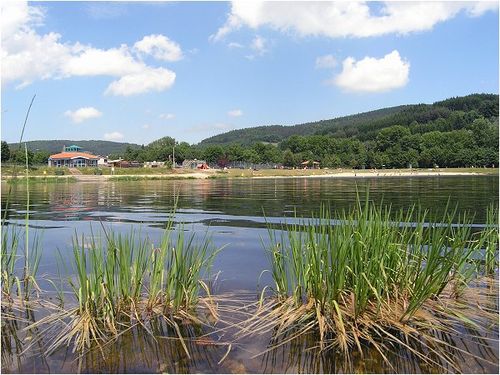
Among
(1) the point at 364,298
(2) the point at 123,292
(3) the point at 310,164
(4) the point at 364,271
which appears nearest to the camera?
(1) the point at 364,298

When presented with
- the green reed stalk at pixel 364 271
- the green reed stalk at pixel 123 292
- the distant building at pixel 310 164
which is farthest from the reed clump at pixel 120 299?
the distant building at pixel 310 164

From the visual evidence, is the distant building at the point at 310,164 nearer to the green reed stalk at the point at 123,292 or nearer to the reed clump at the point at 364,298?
the reed clump at the point at 364,298

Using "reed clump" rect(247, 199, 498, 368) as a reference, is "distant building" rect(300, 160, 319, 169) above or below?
above

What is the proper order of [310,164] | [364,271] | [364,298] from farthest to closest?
1. [310,164]
2. [364,271]
3. [364,298]

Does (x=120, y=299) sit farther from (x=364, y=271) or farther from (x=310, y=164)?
(x=310, y=164)

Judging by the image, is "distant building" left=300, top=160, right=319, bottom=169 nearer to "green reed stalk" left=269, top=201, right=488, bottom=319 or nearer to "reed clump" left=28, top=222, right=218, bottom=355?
"green reed stalk" left=269, top=201, right=488, bottom=319

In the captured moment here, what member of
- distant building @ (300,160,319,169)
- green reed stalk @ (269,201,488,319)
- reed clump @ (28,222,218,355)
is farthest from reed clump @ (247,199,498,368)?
distant building @ (300,160,319,169)

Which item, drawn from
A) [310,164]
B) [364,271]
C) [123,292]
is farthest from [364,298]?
[310,164]

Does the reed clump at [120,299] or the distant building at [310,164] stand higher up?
the distant building at [310,164]

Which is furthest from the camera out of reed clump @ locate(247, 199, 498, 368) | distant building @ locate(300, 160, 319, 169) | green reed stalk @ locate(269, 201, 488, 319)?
distant building @ locate(300, 160, 319, 169)

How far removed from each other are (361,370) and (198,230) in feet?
36.7

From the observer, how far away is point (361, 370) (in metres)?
4.28

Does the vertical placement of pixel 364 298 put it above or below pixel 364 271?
below

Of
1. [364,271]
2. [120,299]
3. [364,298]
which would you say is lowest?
[120,299]
